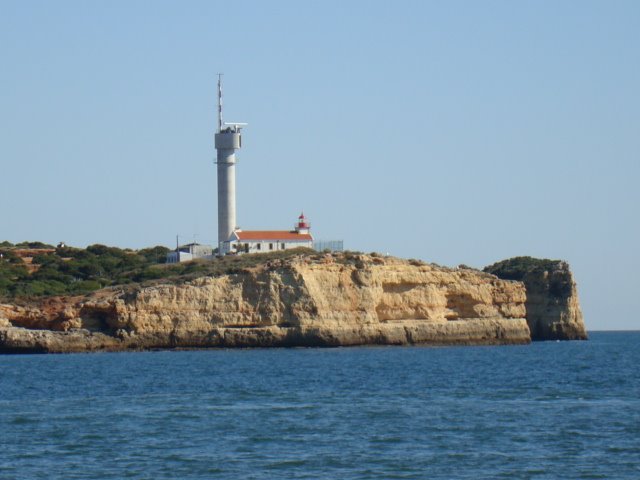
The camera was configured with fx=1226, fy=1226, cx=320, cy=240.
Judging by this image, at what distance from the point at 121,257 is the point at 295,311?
23421 millimetres

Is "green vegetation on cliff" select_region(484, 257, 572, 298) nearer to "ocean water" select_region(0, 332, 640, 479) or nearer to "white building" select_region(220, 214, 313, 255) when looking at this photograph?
"white building" select_region(220, 214, 313, 255)

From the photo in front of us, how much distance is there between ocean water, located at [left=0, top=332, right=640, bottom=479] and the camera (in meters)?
19.3

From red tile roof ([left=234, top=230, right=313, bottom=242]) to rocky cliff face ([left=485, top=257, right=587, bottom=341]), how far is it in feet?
42.0

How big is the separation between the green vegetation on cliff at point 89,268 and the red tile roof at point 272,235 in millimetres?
4180

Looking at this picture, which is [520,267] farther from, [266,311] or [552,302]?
[266,311]

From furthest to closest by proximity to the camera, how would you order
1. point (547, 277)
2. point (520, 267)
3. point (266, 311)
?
1. point (520, 267)
2. point (547, 277)
3. point (266, 311)

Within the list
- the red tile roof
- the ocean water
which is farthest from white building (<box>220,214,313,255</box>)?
the ocean water

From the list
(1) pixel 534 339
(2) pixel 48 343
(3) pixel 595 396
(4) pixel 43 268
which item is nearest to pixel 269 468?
(3) pixel 595 396

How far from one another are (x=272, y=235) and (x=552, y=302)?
1620 cm

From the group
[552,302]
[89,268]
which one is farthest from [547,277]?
[89,268]

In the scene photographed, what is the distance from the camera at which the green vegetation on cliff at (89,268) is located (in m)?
56.9

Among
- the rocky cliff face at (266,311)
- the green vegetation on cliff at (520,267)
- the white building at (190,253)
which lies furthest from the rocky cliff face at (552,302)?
the white building at (190,253)

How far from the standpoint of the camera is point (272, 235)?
69312 millimetres

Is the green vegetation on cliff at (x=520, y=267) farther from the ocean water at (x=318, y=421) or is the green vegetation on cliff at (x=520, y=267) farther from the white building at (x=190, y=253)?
the ocean water at (x=318, y=421)
